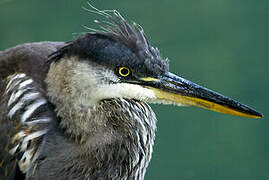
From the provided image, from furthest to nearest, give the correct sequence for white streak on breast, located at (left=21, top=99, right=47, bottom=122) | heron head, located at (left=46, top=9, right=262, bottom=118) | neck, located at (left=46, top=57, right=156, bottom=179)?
white streak on breast, located at (left=21, top=99, right=47, bottom=122)
neck, located at (left=46, top=57, right=156, bottom=179)
heron head, located at (left=46, top=9, right=262, bottom=118)

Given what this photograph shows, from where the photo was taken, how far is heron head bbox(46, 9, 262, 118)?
2.40 meters

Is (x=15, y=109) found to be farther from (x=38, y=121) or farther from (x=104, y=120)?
(x=104, y=120)

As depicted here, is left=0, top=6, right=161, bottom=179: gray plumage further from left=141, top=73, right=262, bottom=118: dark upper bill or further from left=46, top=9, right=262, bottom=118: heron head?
left=141, top=73, right=262, bottom=118: dark upper bill

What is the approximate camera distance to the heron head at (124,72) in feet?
7.87

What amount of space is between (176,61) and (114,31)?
3.35m

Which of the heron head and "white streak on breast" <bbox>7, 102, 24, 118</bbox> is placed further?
"white streak on breast" <bbox>7, 102, 24, 118</bbox>

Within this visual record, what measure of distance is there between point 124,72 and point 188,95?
37 cm

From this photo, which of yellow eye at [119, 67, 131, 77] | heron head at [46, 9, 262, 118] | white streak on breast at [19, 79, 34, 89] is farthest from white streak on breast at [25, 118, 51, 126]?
yellow eye at [119, 67, 131, 77]

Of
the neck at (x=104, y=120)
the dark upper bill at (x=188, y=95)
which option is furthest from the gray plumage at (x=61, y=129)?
the dark upper bill at (x=188, y=95)

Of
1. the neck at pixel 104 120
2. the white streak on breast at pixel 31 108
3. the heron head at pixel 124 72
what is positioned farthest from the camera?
the white streak on breast at pixel 31 108

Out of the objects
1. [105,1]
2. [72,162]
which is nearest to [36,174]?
[72,162]

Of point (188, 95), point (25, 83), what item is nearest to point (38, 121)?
point (25, 83)

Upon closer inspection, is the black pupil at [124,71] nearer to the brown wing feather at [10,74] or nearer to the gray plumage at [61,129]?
the gray plumage at [61,129]

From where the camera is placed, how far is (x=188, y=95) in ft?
8.26
